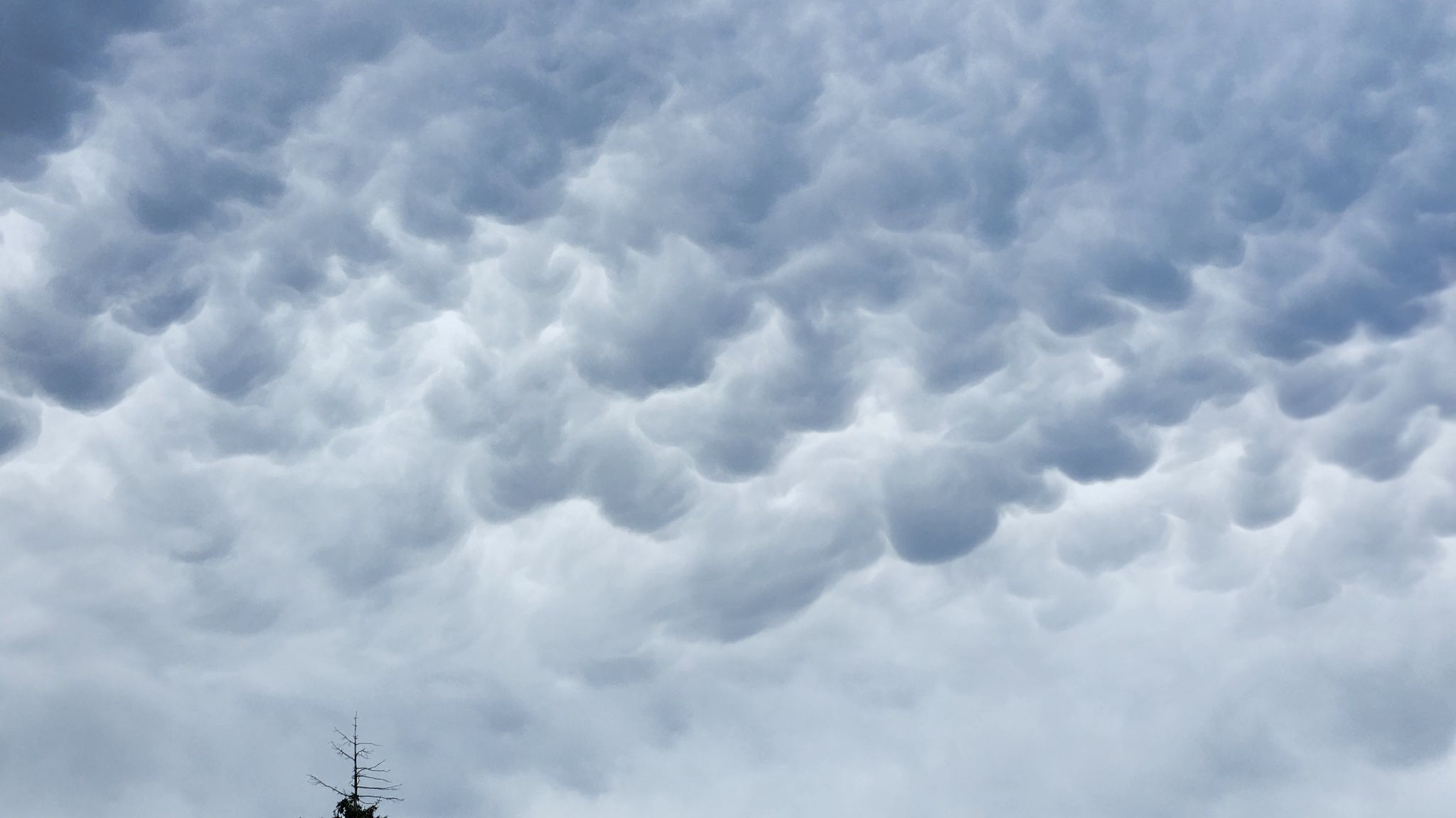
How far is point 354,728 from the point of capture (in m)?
73.9

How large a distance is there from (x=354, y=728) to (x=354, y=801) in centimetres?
349

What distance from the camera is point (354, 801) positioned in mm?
74250
